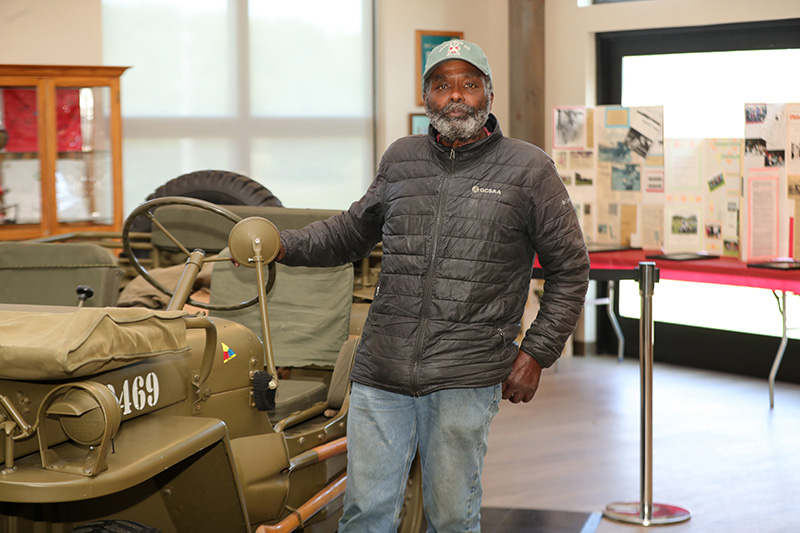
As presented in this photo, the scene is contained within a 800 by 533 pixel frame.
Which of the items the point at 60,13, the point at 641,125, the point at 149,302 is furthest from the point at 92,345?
the point at 60,13

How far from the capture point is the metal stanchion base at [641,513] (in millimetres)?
3674

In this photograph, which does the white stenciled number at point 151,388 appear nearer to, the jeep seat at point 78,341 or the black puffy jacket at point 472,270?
the jeep seat at point 78,341

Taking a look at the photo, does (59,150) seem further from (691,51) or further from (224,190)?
(691,51)

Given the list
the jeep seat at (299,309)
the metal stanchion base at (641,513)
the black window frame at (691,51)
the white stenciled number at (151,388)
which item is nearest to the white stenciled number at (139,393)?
the white stenciled number at (151,388)

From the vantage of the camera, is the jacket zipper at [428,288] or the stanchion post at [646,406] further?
the stanchion post at [646,406]

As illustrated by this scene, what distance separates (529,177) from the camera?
233cm

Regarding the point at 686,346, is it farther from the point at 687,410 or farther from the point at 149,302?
the point at 149,302

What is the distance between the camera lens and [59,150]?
6.24 m

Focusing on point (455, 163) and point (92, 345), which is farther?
point (455, 163)

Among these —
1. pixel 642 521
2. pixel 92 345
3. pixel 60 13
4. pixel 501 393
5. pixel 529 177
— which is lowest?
pixel 642 521

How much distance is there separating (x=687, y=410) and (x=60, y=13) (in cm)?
477

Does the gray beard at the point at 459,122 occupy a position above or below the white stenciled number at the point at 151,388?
above

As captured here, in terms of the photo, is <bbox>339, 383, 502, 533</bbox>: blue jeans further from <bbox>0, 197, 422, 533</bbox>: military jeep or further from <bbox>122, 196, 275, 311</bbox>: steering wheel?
<bbox>122, 196, 275, 311</bbox>: steering wheel

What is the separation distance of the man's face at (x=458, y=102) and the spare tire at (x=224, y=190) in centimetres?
228
